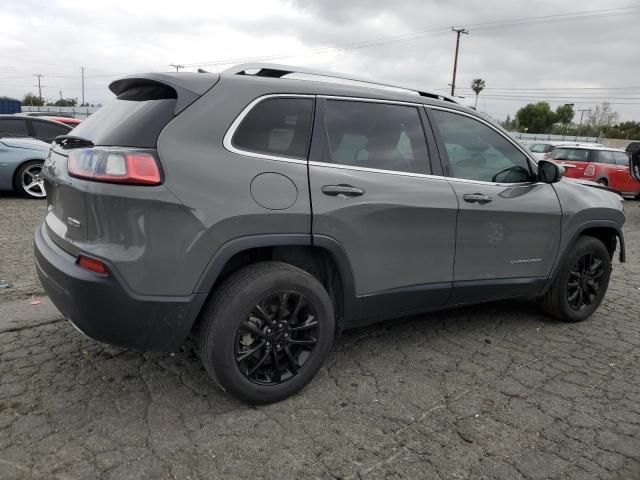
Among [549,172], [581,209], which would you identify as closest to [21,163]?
[549,172]

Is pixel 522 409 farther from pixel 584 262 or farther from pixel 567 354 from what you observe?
pixel 584 262

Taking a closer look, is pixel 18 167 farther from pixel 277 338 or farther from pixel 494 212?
pixel 494 212

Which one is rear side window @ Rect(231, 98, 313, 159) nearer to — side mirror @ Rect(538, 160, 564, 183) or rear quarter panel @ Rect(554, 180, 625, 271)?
side mirror @ Rect(538, 160, 564, 183)

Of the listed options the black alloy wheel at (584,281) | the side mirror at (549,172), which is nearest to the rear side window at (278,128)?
the side mirror at (549,172)

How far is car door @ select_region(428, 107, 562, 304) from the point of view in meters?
3.50

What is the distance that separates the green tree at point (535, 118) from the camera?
87.4 meters

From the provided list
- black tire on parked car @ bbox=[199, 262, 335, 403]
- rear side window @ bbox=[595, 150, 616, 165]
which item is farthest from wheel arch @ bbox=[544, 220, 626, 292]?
rear side window @ bbox=[595, 150, 616, 165]

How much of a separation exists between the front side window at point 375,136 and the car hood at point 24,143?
7.77 meters

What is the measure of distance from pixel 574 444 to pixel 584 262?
2.15 meters

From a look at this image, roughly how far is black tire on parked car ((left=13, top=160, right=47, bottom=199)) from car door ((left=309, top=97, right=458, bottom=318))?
7824mm

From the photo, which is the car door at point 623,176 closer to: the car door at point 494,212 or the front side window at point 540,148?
the front side window at point 540,148

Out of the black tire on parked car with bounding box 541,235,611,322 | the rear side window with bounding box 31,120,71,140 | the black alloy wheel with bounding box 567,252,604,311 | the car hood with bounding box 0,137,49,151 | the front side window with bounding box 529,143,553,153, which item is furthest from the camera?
the front side window with bounding box 529,143,553,153

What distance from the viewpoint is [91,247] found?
2.45 metres

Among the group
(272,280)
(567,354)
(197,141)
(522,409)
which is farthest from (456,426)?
(197,141)
